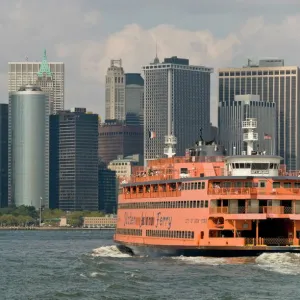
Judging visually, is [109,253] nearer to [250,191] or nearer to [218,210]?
[218,210]

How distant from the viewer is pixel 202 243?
283ft

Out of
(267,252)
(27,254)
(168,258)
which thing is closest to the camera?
(267,252)

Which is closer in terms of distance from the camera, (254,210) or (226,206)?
(254,210)

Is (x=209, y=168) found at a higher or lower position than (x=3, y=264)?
higher

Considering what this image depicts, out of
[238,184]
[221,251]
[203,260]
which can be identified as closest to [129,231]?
[203,260]

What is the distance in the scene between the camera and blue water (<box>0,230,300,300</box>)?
227 ft

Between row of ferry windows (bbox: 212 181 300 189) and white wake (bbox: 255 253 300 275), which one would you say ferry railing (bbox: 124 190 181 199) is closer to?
row of ferry windows (bbox: 212 181 300 189)

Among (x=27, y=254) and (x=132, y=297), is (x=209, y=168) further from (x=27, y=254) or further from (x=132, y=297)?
(x=27, y=254)

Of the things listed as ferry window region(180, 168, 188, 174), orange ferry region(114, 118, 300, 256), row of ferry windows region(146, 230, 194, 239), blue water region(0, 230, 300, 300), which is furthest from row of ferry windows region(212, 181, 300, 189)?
ferry window region(180, 168, 188, 174)

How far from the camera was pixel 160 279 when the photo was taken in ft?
250

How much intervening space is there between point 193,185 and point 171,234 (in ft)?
15.7

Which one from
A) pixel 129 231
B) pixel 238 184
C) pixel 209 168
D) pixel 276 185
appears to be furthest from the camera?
pixel 129 231

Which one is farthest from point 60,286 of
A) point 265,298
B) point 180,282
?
point 265,298

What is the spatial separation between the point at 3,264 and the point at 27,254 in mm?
22399
